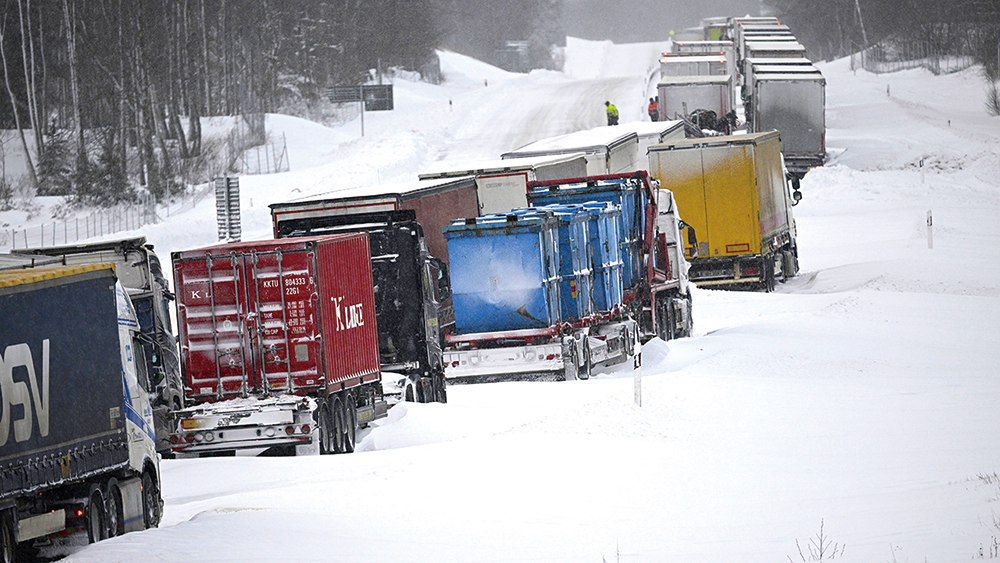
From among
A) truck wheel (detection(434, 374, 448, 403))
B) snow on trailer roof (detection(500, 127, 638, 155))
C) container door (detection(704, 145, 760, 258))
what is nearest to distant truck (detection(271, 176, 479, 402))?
truck wheel (detection(434, 374, 448, 403))

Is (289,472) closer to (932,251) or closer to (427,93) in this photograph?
(932,251)

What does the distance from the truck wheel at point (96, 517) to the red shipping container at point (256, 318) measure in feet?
14.0

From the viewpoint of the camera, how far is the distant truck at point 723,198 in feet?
90.3

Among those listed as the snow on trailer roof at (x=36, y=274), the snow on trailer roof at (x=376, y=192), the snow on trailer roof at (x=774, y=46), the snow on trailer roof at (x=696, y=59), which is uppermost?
the snow on trailer roof at (x=774, y=46)

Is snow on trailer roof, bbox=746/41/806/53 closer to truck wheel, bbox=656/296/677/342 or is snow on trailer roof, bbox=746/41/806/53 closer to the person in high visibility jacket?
the person in high visibility jacket

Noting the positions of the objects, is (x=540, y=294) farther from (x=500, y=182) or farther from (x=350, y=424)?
(x=500, y=182)

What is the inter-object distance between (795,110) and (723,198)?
77.2 ft

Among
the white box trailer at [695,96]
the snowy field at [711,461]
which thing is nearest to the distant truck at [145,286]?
the snowy field at [711,461]

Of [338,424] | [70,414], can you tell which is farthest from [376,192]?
[70,414]

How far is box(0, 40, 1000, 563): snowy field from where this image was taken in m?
9.66

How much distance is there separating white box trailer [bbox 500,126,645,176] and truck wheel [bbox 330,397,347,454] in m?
15.7

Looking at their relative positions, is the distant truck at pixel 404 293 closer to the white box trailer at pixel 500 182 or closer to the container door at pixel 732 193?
the white box trailer at pixel 500 182

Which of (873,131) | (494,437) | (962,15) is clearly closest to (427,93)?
(873,131)

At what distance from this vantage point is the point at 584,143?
32719mm
